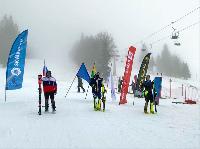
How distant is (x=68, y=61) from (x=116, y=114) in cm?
9624

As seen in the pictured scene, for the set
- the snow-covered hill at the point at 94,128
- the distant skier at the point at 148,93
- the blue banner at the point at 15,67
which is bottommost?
the snow-covered hill at the point at 94,128

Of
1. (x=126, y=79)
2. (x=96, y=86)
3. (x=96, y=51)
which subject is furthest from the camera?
(x=96, y=51)

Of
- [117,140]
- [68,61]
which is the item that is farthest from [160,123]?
[68,61]

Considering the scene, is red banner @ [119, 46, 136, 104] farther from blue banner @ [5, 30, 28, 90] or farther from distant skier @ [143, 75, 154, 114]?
blue banner @ [5, 30, 28, 90]

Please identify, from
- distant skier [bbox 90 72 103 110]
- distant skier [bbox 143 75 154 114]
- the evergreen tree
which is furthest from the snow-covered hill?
the evergreen tree

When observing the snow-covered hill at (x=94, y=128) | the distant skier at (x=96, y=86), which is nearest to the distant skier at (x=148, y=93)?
the snow-covered hill at (x=94, y=128)

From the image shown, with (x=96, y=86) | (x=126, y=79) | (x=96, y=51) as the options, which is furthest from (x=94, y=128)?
(x=96, y=51)

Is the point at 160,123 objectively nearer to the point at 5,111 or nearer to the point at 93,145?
the point at 93,145

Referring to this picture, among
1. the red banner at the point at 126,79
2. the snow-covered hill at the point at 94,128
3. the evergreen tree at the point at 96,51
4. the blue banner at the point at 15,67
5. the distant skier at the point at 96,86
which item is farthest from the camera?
the evergreen tree at the point at 96,51

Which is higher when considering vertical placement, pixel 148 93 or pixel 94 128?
pixel 148 93

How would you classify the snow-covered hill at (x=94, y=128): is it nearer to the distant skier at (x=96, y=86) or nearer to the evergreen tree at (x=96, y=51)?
the distant skier at (x=96, y=86)

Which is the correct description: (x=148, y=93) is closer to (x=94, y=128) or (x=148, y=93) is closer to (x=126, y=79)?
(x=126, y=79)

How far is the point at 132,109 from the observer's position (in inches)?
765

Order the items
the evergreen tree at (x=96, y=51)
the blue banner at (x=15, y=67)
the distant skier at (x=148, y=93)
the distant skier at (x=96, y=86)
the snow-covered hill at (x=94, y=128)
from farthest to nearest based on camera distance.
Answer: the evergreen tree at (x=96, y=51), the blue banner at (x=15, y=67), the distant skier at (x=96, y=86), the distant skier at (x=148, y=93), the snow-covered hill at (x=94, y=128)
